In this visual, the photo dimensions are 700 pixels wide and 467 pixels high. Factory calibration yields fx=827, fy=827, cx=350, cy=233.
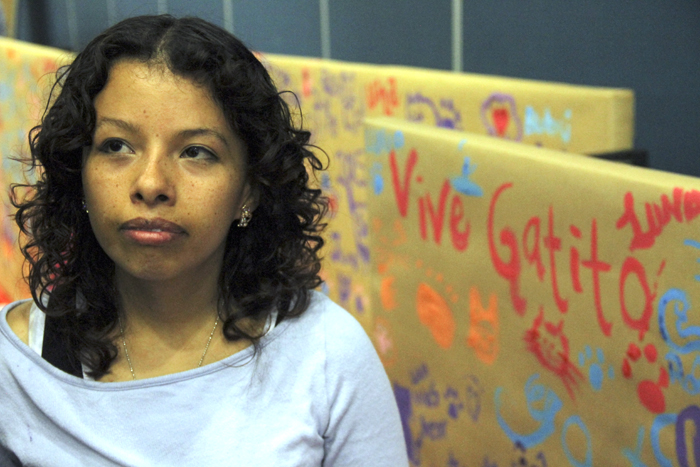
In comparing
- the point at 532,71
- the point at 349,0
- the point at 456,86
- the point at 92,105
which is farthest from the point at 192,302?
the point at 349,0

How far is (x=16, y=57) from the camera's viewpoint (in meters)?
4.15

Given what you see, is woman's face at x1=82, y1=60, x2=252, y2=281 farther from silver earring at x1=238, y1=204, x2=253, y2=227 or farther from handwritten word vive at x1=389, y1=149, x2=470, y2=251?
handwritten word vive at x1=389, y1=149, x2=470, y2=251

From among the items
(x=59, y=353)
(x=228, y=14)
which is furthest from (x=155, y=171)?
(x=228, y=14)

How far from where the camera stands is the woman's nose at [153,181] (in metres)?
1.24

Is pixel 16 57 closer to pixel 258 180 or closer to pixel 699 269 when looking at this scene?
pixel 258 180

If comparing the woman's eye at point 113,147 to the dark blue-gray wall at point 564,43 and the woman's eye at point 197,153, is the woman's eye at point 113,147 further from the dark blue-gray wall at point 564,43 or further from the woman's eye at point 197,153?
the dark blue-gray wall at point 564,43

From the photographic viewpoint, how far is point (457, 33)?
11.4 ft

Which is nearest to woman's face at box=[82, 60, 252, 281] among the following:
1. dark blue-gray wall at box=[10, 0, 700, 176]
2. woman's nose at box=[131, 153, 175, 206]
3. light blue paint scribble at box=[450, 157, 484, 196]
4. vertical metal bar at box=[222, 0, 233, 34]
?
woman's nose at box=[131, 153, 175, 206]

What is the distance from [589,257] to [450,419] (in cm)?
62

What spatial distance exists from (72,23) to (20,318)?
7814 millimetres

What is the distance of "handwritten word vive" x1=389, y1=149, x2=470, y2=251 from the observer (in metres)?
1.74

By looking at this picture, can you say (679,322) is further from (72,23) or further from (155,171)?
(72,23)

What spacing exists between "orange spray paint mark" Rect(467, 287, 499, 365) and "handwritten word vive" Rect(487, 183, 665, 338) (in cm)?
8

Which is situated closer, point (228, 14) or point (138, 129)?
point (138, 129)
